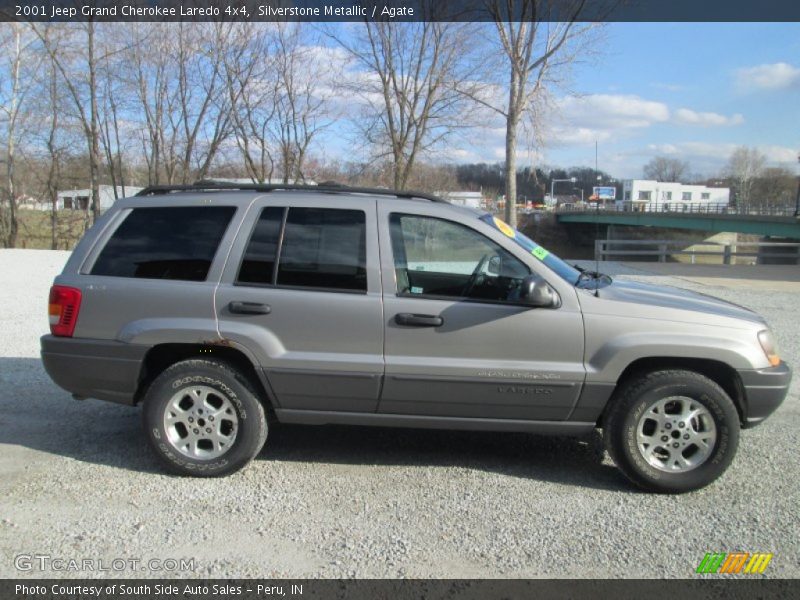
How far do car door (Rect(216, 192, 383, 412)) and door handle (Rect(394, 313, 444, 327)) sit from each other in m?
0.14

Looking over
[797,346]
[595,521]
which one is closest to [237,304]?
[595,521]

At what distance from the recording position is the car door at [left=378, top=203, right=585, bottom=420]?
146 inches

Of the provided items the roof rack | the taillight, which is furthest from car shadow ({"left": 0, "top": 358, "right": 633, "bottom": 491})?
the roof rack

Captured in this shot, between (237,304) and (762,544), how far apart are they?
3.30 meters

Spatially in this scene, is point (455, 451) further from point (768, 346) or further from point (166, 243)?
point (166, 243)

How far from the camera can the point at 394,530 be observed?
10.7 feet

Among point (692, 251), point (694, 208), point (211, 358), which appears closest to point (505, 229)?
point (211, 358)

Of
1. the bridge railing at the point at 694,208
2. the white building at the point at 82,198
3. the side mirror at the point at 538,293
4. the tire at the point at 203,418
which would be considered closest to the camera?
the side mirror at the point at 538,293

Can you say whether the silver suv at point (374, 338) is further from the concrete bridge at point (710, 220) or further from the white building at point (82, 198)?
the white building at point (82, 198)

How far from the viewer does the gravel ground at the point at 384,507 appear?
301 centimetres

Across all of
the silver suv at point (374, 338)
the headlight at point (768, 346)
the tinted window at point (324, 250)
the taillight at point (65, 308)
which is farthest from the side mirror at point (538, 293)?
the taillight at point (65, 308)

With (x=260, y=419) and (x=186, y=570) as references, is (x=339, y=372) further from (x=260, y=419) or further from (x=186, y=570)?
(x=186, y=570)

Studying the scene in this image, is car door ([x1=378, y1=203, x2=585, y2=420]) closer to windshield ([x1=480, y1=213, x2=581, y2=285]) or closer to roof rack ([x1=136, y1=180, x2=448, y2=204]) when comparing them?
windshield ([x1=480, y1=213, x2=581, y2=285])

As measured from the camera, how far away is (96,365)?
12.9 feet
